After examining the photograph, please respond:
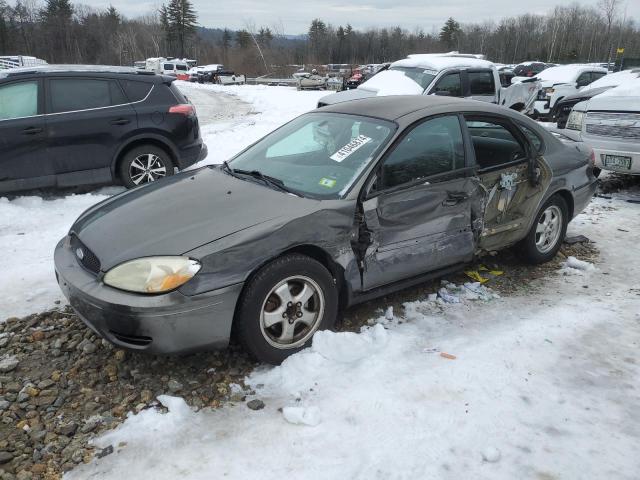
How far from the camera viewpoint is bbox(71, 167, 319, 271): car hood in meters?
2.95

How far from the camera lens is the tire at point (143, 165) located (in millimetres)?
7012

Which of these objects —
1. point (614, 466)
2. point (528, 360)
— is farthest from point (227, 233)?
point (614, 466)

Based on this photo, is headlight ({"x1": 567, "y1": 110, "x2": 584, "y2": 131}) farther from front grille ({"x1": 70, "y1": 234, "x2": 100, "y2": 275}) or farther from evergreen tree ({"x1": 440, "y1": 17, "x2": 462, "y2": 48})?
evergreen tree ({"x1": 440, "y1": 17, "x2": 462, "y2": 48})

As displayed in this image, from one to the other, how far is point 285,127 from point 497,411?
2888mm

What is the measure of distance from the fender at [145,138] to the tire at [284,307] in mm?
4751

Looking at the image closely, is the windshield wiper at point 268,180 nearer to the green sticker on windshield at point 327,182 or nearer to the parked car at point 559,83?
the green sticker on windshield at point 327,182

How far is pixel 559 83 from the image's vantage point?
16.9 m

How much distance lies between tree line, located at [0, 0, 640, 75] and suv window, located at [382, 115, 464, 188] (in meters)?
72.6

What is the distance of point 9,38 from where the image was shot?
242ft

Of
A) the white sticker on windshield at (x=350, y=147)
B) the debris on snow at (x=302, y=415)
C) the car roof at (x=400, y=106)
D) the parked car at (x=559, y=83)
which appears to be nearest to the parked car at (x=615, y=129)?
the car roof at (x=400, y=106)

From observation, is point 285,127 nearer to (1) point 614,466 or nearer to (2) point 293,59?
(1) point 614,466

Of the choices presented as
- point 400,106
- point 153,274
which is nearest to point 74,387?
point 153,274

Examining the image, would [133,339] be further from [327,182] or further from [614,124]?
[614,124]

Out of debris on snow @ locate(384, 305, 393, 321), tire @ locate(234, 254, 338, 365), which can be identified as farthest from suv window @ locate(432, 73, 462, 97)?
tire @ locate(234, 254, 338, 365)
